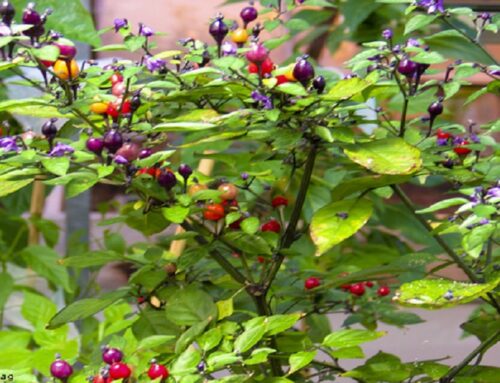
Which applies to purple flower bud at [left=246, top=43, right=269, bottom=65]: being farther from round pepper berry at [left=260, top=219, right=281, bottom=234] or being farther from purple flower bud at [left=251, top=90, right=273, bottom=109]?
round pepper berry at [left=260, top=219, right=281, bottom=234]

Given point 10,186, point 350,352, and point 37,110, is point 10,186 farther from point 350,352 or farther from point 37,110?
point 350,352

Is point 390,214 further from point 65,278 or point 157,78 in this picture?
point 157,78

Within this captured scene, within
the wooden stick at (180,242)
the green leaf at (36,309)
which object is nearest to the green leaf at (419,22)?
the wooden stick at (180,242)

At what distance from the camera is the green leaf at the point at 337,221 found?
44.3 inches

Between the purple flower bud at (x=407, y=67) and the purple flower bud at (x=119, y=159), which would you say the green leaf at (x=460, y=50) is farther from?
the purple flower bud at (x=119, y=159)

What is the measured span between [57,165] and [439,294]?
0.38 meters

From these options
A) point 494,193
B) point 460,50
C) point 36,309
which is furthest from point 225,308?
point 460,50

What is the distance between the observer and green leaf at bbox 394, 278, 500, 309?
987 millimetres

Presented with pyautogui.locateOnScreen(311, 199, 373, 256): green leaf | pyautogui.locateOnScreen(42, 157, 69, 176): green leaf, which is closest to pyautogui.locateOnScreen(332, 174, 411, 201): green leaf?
pyautogui.locateOnScreen(311, 199, 373, 256): green leaf

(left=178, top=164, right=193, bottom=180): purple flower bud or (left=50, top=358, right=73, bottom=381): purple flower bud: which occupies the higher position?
(left=178, top=164, right=193, bottom=180): purple flower bud

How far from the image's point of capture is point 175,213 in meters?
1.10

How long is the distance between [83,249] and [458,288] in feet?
3.94

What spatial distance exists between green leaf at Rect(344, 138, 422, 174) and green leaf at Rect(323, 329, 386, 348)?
0.20 m

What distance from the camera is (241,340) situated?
42.2 inches
